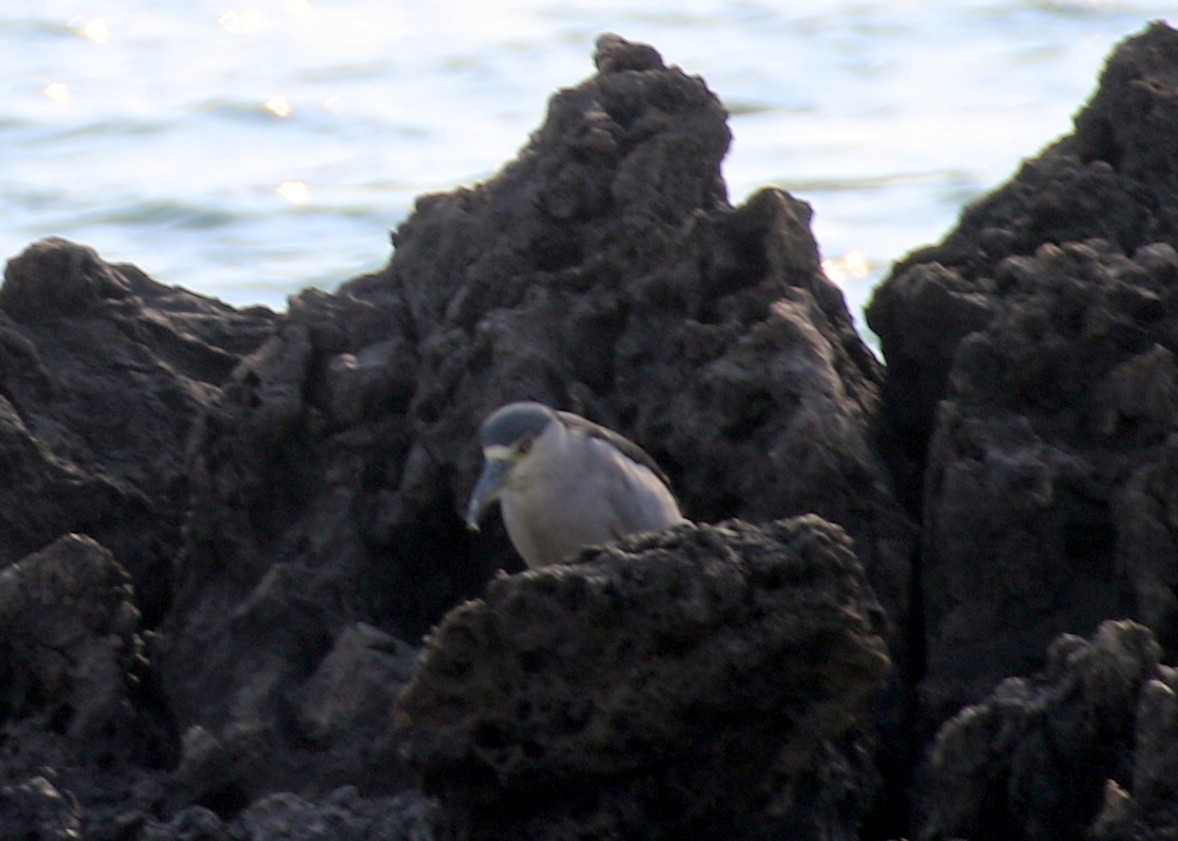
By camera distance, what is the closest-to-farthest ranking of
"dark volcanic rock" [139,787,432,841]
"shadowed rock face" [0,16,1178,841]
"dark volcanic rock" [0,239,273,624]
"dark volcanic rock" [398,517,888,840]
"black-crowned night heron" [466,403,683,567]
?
"dark volcanic rock" [398,517,888,840]
"shadowed rock face" [0,16,1178,841]
"dark volcanic rock" [139,787,432,841]
"black-crowned night heron" [466,403,683,567]
"dark volcanic rock" [0,239,273,624]

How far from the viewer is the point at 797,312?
6430mm

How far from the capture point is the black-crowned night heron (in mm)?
6145

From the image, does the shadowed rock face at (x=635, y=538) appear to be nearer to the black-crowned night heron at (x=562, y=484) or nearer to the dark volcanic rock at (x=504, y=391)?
the dark volcanic rock at (x=504, y=391)

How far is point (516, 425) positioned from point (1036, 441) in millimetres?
1358

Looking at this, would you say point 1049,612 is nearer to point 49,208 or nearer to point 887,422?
point 887,422

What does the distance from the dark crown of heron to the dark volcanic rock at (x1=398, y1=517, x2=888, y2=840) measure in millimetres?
1294

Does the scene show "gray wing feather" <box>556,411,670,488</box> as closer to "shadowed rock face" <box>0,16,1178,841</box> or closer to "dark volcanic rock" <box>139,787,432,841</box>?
"shadowed rock face" <box>0,16,1178,841</box>

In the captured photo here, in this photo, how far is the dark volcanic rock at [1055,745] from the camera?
4.99 meters

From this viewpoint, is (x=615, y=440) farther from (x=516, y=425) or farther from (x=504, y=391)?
(x=504, y=391)

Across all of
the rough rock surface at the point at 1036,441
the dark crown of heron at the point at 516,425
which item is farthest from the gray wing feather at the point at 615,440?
the rough rock surface at the point at 1036,441

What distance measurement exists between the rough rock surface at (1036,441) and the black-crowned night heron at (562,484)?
76 cm

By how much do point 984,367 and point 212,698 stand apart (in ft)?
7.38

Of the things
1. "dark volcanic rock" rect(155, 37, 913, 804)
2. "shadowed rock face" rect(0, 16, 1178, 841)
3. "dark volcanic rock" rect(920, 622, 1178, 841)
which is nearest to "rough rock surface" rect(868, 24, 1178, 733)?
"shadowed rock face" rect(0, 16, 1178, 841)

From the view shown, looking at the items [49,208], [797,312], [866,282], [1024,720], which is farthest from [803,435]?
[49,208]
